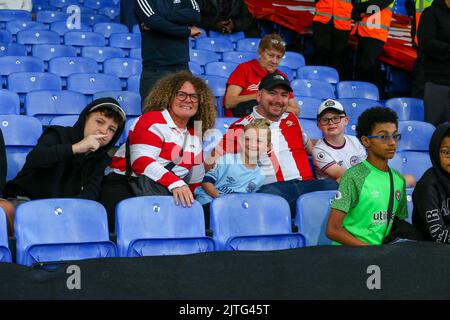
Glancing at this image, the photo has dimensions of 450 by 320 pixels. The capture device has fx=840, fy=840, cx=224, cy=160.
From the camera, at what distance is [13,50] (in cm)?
784

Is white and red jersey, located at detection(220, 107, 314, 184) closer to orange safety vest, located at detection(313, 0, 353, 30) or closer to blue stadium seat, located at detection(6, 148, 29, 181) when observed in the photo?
blue stadium seat, located at detection(6, 148, 29, 181)

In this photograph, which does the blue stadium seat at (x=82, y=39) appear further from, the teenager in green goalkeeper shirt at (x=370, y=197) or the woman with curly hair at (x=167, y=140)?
the teenager in green goalkeeper shirt at (x=370, y=197)

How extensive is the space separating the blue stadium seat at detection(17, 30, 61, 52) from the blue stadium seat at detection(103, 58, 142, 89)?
1.10 meters

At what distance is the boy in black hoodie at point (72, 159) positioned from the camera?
4.48 m

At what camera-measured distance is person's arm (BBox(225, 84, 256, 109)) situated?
6.21 metres

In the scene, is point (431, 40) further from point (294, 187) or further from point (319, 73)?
point (294, 187)

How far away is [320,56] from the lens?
340 inches

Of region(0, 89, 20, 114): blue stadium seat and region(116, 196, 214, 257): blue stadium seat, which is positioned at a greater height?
region(0, 89, 20, 114): blue stadium seat

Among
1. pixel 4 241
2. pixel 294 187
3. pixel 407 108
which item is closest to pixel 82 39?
pixel 407 108

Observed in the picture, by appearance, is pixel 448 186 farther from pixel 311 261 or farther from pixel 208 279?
pixel 208 279

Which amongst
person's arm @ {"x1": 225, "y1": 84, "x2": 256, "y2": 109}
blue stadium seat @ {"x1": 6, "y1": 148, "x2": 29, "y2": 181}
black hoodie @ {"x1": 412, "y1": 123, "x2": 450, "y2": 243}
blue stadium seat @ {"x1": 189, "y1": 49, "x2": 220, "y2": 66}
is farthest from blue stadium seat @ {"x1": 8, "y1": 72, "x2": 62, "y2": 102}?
black hoodie @ {"x1": 412, "y1": 123, "x2": 450, "y2": 243}

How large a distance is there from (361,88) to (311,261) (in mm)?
4395

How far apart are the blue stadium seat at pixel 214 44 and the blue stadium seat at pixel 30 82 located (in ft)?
7.34

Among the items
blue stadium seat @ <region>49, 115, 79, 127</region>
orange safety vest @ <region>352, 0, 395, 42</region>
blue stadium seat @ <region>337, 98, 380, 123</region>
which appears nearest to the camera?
blue stadium seat @ <region>49, 115, 79, 127</region>
